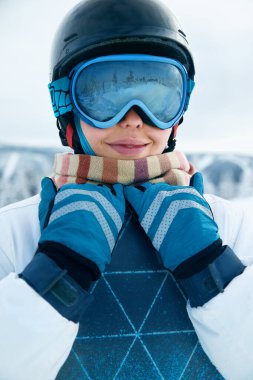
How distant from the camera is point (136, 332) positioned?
4.53 ft

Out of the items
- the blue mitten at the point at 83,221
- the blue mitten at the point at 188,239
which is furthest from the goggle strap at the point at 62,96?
the blue mitten at the point at 188,239

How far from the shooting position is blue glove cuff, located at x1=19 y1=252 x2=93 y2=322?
119 cm

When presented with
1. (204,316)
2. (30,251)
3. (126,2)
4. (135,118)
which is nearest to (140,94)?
(135,118)

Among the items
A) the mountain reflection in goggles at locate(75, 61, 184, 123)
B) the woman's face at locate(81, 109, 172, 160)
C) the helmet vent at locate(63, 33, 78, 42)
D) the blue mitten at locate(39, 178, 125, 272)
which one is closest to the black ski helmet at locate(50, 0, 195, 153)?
the helmet vent at locate(63, 33, 78, 42)

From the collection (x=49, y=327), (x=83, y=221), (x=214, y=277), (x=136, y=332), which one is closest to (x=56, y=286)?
(x=49, y=327)

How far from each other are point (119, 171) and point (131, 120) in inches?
8.2

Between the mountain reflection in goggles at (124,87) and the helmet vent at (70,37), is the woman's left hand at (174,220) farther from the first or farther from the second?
the helmet vent at (70,37)

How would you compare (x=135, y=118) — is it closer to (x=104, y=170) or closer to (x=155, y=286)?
(x=104, y=170)

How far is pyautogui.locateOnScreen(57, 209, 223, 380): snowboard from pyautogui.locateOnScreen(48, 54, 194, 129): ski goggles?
0.57 metres

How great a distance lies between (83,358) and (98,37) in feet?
4.08

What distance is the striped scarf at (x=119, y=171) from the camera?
1.61m

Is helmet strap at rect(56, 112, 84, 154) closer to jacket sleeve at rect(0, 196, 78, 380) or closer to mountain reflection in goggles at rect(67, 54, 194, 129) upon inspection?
mountain reflection in goggles at rect(67, 54, 194, 129)

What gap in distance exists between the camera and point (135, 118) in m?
1.63

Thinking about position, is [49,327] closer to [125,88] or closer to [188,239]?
[188,239]
